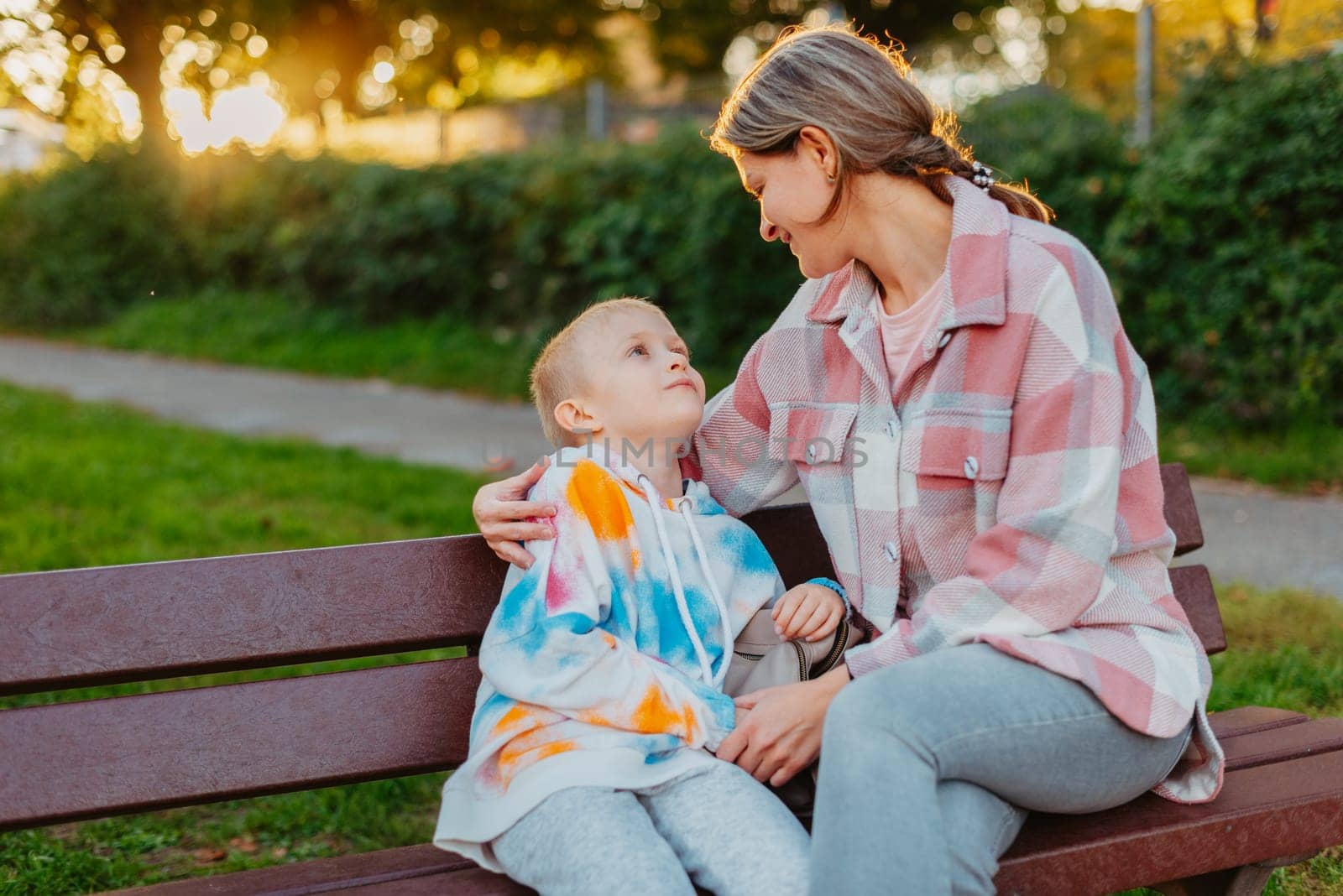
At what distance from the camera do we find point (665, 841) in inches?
78.7

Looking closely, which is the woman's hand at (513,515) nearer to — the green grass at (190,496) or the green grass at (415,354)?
the green grass at (190,496)

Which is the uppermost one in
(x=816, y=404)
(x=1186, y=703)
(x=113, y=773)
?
(x=816, y=404)

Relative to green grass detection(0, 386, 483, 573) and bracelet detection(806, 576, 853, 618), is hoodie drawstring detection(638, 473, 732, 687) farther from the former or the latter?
green grass detection(0, 386, 483, 573)

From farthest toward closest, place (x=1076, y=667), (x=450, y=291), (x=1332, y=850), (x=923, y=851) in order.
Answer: (x=450, y=291)
(x=1332, y=850)
(x=1076, y=667)
(x=923, y=851)

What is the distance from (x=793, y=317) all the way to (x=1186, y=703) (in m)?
1.00

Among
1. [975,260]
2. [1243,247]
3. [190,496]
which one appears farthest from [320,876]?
[1243,247]

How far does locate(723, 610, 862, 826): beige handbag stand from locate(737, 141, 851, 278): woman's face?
0.65m

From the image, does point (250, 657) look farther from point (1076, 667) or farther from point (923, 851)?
point (1076, 667)

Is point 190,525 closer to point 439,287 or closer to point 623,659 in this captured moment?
point 623,659

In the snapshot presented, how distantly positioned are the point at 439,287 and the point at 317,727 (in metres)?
9.75

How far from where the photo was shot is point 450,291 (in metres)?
11.8

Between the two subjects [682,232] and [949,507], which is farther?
[682,232]

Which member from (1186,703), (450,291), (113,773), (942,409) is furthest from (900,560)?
(450,291)

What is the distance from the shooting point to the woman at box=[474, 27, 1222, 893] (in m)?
1.94
